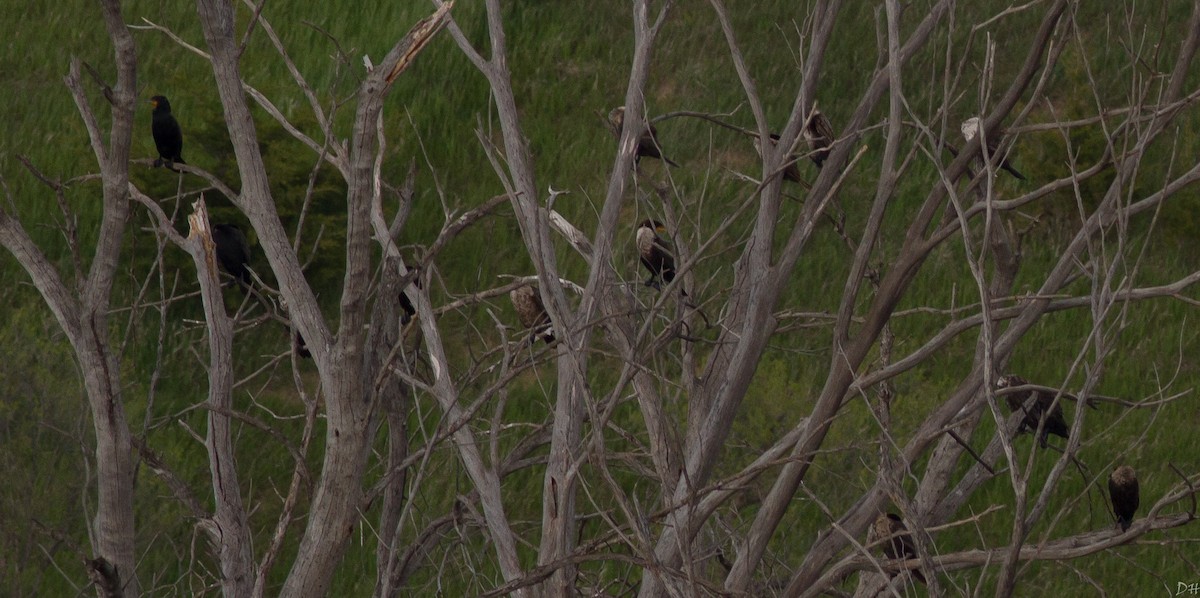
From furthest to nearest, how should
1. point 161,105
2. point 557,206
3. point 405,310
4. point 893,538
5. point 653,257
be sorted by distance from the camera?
1. point 557,206
2. point 161,105
3. point 653,257
4. point 405,310
5. point 893,538

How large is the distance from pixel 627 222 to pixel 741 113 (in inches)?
67.2

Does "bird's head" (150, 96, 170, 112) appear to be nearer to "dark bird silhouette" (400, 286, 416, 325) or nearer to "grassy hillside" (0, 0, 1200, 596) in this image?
"grassy hillside" (0, 0, 1200, 596)

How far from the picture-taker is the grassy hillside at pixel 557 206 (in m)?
10.2

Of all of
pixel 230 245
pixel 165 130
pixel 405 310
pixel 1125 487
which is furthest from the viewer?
pixel 165 130

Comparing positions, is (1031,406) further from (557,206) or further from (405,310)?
(557,206)

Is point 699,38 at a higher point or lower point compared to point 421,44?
lower

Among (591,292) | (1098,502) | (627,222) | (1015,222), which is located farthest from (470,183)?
(591,292)

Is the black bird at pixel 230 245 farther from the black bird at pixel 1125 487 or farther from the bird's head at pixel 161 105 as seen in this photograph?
the black bird at pixel 1125 487

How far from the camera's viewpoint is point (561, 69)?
1503cm

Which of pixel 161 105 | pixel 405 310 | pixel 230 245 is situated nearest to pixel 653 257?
pixel 405 310

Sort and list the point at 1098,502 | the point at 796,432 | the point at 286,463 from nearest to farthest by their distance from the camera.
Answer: the point at 796,432 → the point at 1098,502 → the point at 286,463

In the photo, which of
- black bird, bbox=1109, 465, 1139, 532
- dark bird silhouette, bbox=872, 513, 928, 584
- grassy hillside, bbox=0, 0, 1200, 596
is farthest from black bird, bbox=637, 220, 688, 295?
black bird, bbox=1109, 465, 1139, 532

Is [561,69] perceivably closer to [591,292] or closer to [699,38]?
[699,38]

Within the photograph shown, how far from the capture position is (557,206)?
13.1m
